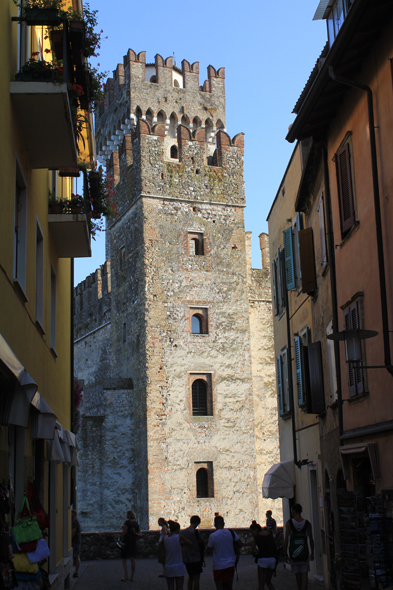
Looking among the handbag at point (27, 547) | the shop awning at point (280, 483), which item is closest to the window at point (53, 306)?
the handbag at point (27, 547)

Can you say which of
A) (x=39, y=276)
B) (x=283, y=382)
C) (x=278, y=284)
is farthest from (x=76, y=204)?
(x=283, y=382)

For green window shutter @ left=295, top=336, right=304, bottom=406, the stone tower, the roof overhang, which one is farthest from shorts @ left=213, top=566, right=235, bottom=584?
the stone tower

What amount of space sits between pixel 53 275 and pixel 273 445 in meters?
18.7

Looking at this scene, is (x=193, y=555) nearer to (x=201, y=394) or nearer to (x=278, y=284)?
(x=278, y=284)

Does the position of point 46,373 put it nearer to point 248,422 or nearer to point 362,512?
point 362,512

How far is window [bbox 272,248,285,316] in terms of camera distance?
658 inches

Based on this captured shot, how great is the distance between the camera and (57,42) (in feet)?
27.5

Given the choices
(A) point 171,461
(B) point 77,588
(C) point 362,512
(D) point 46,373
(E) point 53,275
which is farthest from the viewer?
(A) point 171,461

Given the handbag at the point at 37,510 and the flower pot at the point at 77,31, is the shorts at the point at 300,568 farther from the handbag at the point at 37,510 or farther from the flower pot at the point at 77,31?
the flower pot at the point at 77,31

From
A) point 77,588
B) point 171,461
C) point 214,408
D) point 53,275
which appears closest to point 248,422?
point 214,408

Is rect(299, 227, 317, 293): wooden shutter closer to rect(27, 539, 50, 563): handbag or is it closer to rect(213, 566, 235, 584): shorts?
rect(213, 566, 235, 584): shorts

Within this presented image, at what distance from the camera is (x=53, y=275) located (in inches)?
451

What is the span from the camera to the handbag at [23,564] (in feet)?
18.7

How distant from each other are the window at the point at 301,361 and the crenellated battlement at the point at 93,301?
1732cm
